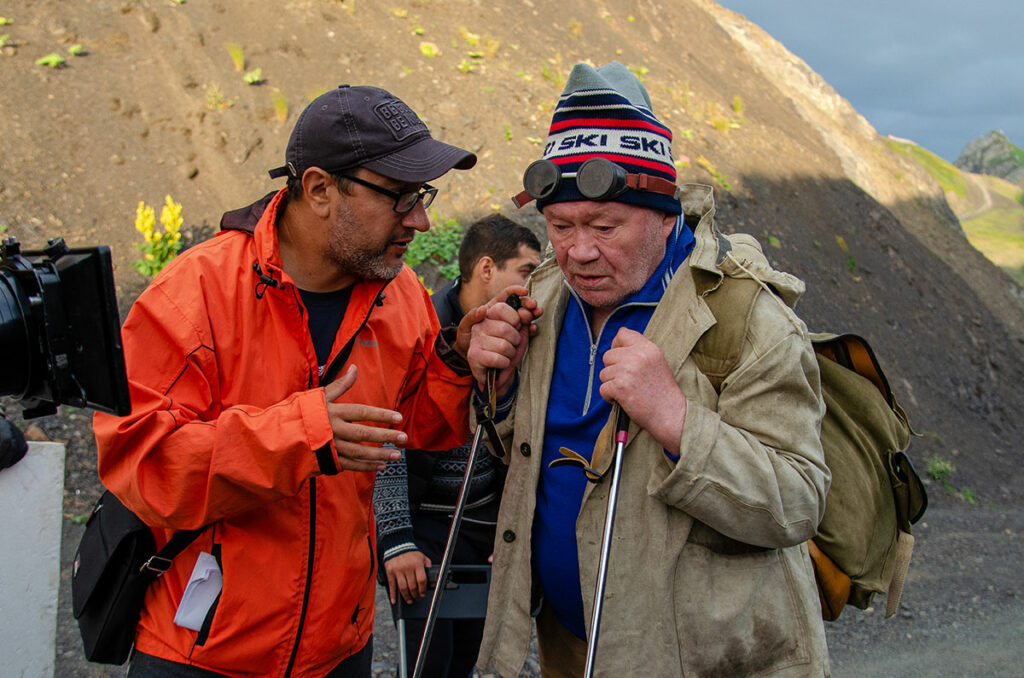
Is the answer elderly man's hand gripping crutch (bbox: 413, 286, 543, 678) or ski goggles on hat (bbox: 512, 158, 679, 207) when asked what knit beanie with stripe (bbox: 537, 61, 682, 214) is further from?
elderly man's hand gripping crutch (bbox: 413, 286, 543, 678)

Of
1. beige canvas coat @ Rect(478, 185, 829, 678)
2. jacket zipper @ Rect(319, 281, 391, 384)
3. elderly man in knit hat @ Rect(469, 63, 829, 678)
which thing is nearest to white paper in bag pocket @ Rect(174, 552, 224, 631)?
jacket zipper @ Rect(319, 281, 391, 384)

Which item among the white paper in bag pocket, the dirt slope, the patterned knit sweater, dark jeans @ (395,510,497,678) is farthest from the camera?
the dirt slope

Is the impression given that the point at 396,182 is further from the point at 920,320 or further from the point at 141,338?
the point at 920,320

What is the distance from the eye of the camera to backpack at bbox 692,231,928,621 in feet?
8.34

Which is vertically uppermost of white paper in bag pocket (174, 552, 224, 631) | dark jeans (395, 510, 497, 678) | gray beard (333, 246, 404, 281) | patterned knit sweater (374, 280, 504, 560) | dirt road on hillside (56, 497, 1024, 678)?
gray beard (333, 246, 404, 281)

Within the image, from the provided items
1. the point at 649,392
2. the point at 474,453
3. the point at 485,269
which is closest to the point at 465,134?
the point at 485,269

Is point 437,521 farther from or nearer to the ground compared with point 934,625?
farther from the ground

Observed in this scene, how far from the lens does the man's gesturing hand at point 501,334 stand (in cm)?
270

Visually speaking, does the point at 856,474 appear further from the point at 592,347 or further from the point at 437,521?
the point at 437,521

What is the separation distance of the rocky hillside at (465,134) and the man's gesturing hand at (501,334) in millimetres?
6658

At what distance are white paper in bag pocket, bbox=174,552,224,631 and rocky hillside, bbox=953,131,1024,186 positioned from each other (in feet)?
204

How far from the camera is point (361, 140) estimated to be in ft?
8.74

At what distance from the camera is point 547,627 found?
311 centimetres

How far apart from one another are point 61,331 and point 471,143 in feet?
30.9
